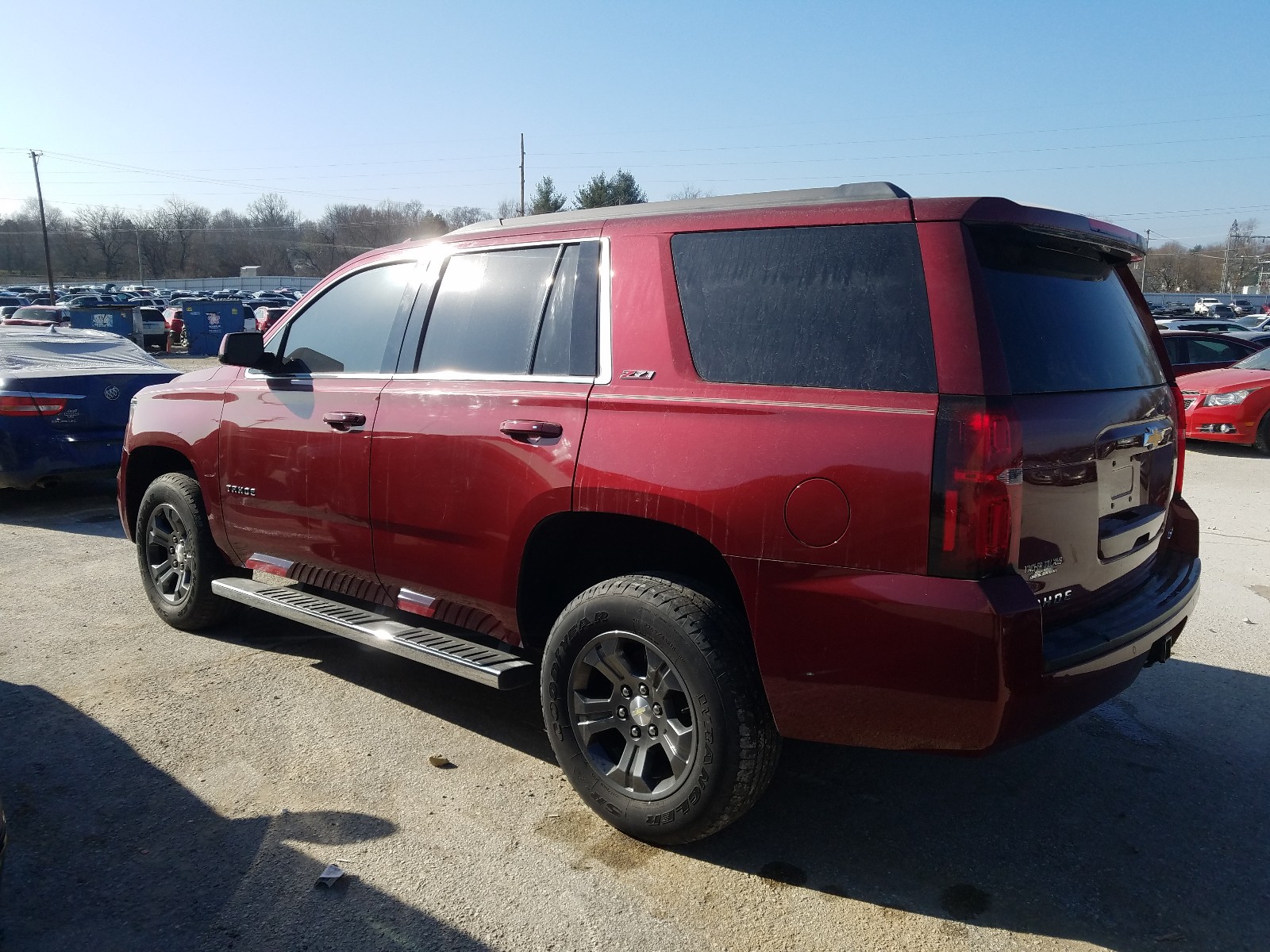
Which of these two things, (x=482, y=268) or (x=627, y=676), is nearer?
(x=627, y=676)

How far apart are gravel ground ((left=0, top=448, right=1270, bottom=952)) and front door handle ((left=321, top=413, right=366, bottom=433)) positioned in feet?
4.14

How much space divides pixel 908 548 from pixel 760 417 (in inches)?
22.9

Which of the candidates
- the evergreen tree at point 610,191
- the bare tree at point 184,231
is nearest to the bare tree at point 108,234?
the bare tree at point 184,231

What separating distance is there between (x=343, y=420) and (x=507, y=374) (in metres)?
0.89

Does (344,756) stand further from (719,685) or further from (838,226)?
(838,226)

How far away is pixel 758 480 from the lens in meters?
2.79

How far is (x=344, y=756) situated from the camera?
3.77 metres

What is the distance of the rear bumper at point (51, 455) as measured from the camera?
26.6 feet

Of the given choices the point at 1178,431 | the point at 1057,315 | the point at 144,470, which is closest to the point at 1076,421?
the point at 1057,315

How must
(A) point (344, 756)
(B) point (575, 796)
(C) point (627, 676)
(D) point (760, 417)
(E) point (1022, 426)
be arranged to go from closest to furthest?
1. (E) point (1022, 426)
2. (D) point (760, 417)
3. (C) point (627, 676)
4. (B) point (575, 796)
5. (A) point (344, 756)

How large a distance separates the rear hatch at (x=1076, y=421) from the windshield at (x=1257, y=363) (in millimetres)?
11268

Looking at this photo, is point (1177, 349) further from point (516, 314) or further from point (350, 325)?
point (350, 325)

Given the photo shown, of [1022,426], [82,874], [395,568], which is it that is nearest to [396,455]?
[395,568]

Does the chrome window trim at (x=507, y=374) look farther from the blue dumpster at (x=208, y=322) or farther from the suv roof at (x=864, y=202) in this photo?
the blue dumpster at (x=208, y=322)
